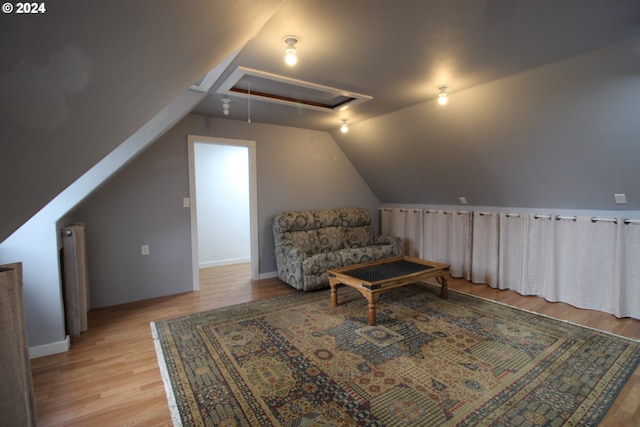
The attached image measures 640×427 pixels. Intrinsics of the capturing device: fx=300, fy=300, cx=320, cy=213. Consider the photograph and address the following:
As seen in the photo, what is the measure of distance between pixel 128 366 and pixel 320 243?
9.12 feet

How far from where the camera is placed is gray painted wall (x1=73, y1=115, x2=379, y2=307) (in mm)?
3475

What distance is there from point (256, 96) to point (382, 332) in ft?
8.81

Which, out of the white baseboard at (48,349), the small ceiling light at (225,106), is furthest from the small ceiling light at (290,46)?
the white baseboard at (48,349)

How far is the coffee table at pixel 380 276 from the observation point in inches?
113

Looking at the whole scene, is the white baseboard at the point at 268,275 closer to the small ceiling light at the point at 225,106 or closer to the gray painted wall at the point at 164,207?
the gray painted wall at the point at 164,207

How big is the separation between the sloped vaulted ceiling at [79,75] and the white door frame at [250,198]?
2.65 meters

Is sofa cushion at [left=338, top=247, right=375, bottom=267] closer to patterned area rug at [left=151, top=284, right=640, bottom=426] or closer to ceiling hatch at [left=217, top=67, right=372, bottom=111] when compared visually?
patterned area rug at [left=151, top=284, right=640, bottom=426]

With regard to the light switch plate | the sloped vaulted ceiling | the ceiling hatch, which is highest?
the ceiling hatch

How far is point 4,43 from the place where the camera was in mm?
459

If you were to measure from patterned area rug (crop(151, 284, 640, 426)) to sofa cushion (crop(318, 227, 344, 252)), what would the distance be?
1450mm

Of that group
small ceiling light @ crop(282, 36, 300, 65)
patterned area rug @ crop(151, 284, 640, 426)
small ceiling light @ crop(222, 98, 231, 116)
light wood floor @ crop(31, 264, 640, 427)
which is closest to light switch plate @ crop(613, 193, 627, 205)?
light wood floor @ crop(31, 264, 640, 427)

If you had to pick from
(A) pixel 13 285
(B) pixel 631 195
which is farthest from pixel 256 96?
(B) pixel 631 195

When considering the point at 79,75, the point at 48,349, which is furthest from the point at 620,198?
the point at 48,349

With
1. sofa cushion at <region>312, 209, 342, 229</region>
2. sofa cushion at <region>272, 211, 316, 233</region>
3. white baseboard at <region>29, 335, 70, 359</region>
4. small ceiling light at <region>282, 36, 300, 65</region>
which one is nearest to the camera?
small ceiling light at <region>282, 36, 300, 65</region>
